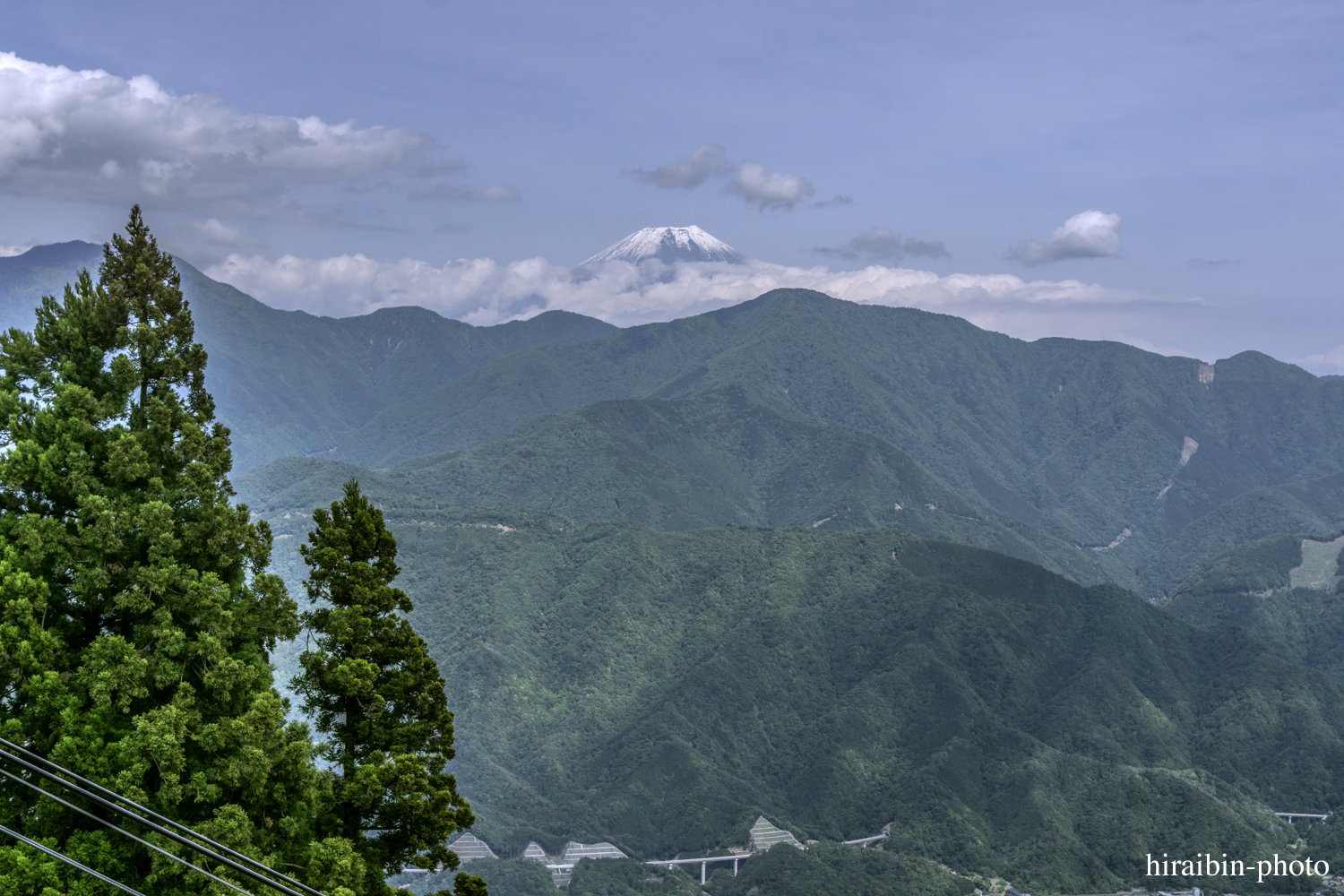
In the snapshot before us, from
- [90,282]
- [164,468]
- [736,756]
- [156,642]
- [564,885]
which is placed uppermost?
[90,282]

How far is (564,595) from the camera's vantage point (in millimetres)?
198000

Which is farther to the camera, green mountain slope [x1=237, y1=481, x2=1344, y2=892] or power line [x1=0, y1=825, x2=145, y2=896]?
green mountain slope [x1=237, y1=481, x2=1344, y2=892]

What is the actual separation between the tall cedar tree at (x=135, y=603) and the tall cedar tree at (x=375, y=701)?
211cm

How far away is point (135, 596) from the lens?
2062 centimetres

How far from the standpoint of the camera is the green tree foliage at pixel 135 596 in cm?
1952

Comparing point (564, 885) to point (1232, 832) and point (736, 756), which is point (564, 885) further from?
point (1232, 832)

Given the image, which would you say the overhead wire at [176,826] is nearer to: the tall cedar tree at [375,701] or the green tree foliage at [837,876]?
the tall cedar tree at [375,701]

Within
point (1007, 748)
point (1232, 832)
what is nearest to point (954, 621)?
point (1007, 748)

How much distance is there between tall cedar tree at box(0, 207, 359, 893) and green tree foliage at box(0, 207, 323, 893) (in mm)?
36

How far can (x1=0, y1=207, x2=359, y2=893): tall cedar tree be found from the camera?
1948cm

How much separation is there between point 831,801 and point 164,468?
5547 inches

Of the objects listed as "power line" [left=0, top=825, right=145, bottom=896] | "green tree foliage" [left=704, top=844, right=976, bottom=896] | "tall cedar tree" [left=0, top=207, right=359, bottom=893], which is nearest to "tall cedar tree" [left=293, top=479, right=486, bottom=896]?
"tall cedar tree" [left=0, top=207, right=359, bottom=893]

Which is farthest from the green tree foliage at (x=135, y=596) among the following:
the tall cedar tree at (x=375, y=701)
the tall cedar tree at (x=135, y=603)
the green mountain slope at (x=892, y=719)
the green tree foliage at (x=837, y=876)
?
the green mountain slope at (x=892, y=719)

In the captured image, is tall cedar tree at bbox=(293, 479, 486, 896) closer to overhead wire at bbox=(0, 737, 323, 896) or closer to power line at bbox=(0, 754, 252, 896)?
overhead wire at bbox=(0, 737, 323, 896)
